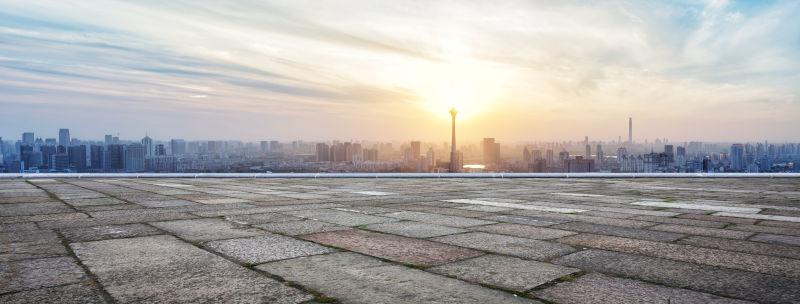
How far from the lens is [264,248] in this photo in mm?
4652

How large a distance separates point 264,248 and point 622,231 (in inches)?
161

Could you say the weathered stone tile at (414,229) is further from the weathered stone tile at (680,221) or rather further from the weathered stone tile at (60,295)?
the weathered stone tile at (60,295)

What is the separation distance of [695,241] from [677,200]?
5458 mm

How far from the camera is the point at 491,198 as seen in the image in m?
10.4

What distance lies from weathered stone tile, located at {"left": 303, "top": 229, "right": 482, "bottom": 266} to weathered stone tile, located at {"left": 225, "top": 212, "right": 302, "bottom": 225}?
1341mm

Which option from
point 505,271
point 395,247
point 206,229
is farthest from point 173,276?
point 505,271

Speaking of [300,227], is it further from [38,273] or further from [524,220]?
[524,220]

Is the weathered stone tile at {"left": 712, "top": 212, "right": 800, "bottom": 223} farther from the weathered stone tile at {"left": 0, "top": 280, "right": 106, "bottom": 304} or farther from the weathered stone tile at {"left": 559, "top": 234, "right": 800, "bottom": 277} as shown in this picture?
the weathered stone tile at {"left": 0, "top": 280, "right": 106, "bottom": 304}

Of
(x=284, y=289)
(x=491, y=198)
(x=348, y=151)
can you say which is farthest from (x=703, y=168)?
(x=348, y=151)

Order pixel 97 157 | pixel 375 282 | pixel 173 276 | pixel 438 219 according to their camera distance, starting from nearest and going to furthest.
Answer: pixel 375 282, pixel 173 276, pixel 438 219, pixel 97 157

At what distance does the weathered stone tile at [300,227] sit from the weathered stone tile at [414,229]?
479 millimetres

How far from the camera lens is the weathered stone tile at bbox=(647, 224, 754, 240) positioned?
219 inches

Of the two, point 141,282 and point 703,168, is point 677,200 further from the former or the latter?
point 703,168

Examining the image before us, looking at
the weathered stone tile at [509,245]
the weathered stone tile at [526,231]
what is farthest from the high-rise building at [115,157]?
the weathered stone tile at [509,245]
